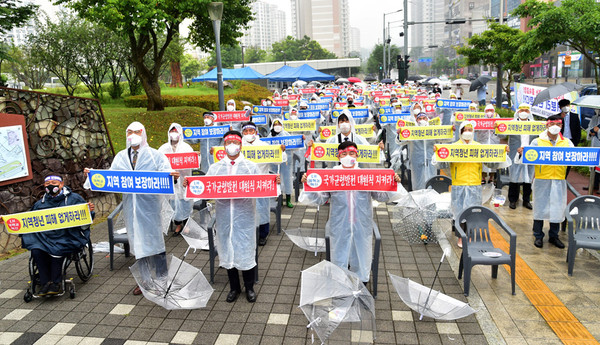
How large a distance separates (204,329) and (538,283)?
4139 mm

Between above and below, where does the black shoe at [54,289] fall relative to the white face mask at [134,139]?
below

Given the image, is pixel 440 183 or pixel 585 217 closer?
pixel 585 217

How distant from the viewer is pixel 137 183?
18.9ft

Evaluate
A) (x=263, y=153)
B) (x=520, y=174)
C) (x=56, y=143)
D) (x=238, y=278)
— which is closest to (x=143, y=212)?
(x=238, y=278)

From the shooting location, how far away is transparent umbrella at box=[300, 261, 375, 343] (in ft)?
14.5

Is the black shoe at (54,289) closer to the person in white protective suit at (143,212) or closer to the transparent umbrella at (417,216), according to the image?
the person in white protective suit at (143,212)

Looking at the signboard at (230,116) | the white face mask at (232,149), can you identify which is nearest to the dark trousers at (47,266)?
the white face mask at (232,149)

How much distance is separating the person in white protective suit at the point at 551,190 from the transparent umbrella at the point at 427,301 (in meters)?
2.71

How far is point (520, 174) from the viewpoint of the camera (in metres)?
9.04

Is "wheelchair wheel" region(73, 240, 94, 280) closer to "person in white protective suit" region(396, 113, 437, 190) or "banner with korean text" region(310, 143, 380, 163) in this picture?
"banner with korean text" region(310, 143, 380, 163)

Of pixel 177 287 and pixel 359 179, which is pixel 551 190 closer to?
pixel 359 179

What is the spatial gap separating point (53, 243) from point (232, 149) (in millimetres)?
2493

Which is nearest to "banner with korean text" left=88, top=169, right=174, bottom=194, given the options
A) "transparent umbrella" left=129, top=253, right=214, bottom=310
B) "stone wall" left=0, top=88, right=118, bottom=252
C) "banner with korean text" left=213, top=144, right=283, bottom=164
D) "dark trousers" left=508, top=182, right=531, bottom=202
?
"transparent umbrella" left=129, top=253, right=214, bottom=310

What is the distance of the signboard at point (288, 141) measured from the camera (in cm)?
907
